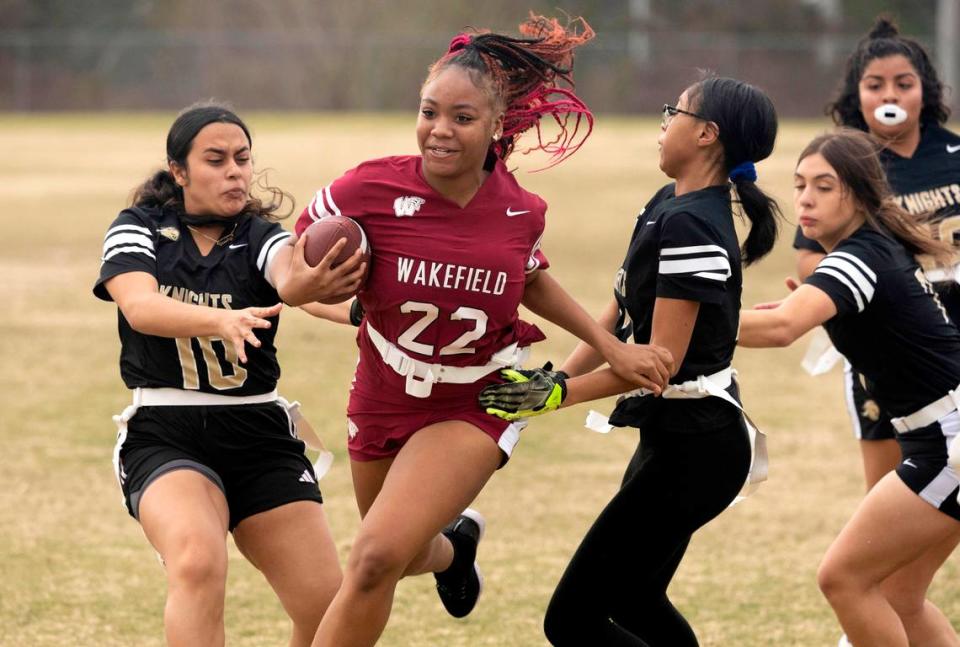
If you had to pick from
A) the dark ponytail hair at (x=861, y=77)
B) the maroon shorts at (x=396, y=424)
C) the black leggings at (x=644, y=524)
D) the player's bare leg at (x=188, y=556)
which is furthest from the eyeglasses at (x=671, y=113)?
the dark ponytail hair at (x=861, y=77)

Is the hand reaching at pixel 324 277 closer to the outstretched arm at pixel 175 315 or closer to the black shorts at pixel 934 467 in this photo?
the outstretched arm at pixel 175 315

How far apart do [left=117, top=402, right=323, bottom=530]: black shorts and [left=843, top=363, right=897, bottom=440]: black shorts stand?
2249 millimetres

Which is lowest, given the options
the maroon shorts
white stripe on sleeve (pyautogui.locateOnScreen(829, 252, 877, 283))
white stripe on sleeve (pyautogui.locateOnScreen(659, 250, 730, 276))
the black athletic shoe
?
the black athletic shoe

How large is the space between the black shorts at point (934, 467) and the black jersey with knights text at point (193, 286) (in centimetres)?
204

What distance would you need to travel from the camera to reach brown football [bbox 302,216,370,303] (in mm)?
4160

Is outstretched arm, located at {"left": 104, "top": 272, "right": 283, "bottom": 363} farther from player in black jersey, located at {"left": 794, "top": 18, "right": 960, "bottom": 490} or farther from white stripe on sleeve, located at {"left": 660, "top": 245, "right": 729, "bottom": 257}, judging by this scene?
player in black jersey, located at {"left": 794, "top": 18, "right": 960, "bottom": 490}

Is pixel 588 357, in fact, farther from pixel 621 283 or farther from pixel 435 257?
pixel 435 257

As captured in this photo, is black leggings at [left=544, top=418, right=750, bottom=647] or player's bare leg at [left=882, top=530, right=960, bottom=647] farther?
player's bare leg at [left=882, top=530, right=960, bottom=647]

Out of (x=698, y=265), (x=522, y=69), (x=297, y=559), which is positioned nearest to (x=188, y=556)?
(x=297, y=559)

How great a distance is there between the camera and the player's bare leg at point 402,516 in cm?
404

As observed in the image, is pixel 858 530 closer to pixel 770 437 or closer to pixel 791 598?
pixel 791 598

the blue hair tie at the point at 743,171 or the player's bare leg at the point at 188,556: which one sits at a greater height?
the blue hair tie at the point at 743,171

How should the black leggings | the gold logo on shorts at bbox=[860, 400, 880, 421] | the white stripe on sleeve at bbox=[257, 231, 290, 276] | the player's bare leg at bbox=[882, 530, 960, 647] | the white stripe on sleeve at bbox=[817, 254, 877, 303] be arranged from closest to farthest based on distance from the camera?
the black leggings < the white stripe on sleeve at bbox=[817, 254, 877, 303] < the white stripe on sleeve at bbox=[257, 231, 290, 276] < the player's bare leg at bbox=[882, 530, 960, 647] < the gold logo on shorts at bbox=[860, 400, 880, 421]

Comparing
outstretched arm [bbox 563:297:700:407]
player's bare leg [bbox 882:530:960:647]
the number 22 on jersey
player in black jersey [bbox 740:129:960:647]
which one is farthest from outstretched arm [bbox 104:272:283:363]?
player's bare leg [bbox 882:530:960:647]
